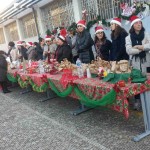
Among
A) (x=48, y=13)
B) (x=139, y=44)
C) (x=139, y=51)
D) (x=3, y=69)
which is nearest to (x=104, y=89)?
(x=139, y=51)

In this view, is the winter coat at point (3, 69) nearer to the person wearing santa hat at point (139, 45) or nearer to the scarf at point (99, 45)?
the scarf at point (99, 45)

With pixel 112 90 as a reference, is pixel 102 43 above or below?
above

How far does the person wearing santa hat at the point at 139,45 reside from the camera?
4340 millimetres

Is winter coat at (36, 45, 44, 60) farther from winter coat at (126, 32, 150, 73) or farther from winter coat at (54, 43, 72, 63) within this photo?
winter coat at (126, 32, 150, 73)

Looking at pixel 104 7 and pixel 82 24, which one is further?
pixel 104 7

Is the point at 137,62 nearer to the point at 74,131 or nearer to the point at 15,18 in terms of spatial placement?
the point at 74,131

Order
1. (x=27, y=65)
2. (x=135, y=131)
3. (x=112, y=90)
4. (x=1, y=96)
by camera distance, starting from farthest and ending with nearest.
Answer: (x=1, y=96) < (x=27, y=65) < (x=135, y=131) < (x=112, y=90)

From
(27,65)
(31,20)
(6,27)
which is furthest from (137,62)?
(6,27)

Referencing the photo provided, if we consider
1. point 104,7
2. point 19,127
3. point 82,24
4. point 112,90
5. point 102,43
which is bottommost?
point 19,127

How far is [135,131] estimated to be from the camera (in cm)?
382

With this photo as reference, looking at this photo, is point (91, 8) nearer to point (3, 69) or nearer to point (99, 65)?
point (3, 69)

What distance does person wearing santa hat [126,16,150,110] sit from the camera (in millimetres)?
4340

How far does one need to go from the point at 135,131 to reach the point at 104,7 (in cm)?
566

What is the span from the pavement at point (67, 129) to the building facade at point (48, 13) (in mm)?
3822
